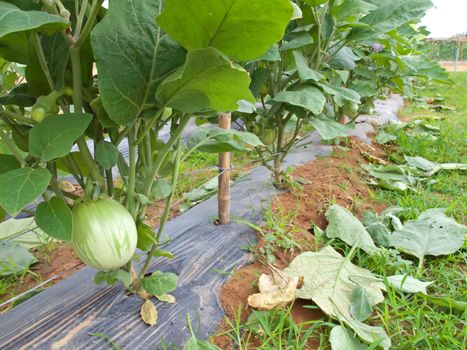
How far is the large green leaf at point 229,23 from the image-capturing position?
585 millimetres

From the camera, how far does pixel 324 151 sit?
8.30 feet

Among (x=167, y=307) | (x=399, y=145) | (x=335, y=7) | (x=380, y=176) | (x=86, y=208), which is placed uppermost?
(x=335, y=7)

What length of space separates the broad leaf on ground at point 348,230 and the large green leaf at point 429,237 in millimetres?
121

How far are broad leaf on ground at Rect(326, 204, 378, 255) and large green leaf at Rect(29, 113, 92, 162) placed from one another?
3.35ft

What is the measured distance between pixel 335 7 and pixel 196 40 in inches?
39.8

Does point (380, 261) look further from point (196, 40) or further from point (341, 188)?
point (196, 40)


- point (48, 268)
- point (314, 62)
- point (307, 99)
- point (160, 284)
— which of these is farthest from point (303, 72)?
point (48, 268)

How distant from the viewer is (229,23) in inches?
24.5

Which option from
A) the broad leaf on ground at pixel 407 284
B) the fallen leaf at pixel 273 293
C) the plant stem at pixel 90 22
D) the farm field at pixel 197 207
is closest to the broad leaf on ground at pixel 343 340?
the farm field at pixel 197 207

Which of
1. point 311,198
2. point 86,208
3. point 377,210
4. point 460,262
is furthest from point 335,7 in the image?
point 86,208

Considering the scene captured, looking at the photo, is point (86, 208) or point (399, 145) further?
point (399, 145)

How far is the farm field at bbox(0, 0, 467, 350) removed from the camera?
636mm

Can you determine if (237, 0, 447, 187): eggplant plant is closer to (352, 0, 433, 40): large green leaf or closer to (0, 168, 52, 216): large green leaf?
(352, 0, 433, 40): large green leaf

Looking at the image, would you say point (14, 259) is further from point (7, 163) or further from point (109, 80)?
point (109, 80)
